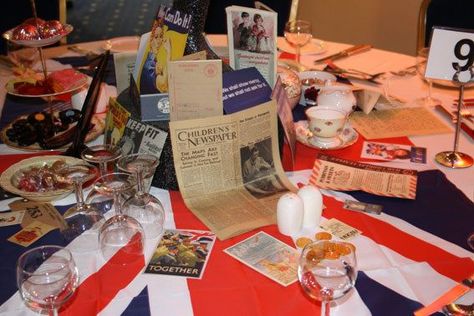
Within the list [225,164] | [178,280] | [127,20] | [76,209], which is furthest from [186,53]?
[127,20]

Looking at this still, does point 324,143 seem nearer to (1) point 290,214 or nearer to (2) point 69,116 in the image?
(1) point 290,214

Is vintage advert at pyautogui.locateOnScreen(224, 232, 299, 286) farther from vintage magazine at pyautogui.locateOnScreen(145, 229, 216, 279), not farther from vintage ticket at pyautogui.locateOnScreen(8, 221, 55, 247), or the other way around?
vintage ticket at pyautogui.locateOnScreen(8, 221, 55, 247)

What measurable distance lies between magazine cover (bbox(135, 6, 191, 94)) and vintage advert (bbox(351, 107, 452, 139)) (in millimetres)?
599

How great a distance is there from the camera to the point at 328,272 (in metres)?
0.96

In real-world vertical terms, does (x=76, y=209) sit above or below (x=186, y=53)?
below

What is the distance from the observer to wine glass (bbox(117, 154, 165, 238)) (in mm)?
1221

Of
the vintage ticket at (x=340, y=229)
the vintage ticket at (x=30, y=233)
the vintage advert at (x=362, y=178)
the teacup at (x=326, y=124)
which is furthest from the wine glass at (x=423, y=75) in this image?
the vintage ticket at (x=30, y=233)

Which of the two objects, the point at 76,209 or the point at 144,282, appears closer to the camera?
the point at 144,282

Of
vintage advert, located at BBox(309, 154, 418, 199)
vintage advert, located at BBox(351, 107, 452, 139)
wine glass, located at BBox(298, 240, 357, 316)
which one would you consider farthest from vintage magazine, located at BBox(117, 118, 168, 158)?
vintage advert, located at BBox(351, 107, 452, 139)

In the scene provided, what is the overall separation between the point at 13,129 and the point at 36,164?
0.27 metres

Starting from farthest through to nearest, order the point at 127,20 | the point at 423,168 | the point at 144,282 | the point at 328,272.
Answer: the point at 127,20 → the point at 423,168 → the point at 144,282 → the point at 328,272

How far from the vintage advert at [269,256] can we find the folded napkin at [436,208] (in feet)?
0.94

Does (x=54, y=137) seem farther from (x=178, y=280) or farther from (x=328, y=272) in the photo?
(x=328, y=272)

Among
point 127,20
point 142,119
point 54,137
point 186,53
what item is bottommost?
point 127,20
